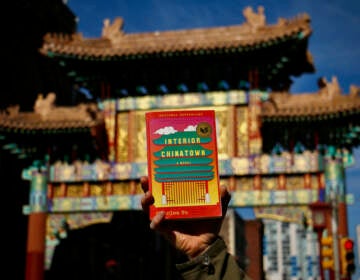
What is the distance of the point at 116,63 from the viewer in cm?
1694

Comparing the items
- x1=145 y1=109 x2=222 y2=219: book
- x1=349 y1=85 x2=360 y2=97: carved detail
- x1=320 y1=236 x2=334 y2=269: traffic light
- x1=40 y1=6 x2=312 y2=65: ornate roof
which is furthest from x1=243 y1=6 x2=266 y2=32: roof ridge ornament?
x1=145 y1=109 x2=222 y2=219: book

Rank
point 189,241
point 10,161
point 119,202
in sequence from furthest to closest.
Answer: point 10,161 < point 119,202 < point 189,241

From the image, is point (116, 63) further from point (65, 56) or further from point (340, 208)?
point (340, 208)

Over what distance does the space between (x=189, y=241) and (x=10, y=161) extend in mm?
21042

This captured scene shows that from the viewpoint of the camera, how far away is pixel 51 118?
1703 cm

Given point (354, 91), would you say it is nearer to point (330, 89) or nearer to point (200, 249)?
point (330, 89)

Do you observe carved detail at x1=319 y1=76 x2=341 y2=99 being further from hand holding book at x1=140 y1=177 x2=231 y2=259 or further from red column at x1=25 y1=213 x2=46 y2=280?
hand holding book at x1=140 y1=177 x2=231 y2=259

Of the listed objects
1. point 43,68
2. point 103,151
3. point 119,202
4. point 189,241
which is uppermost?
point 43,68

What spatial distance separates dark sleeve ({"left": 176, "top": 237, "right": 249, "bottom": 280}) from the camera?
245cm

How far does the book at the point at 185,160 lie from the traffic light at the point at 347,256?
1008 centimetres

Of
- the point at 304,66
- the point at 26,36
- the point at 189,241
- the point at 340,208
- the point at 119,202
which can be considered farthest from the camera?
the point at 26,36

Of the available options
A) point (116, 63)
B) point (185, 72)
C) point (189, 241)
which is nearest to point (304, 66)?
point (185, 72)

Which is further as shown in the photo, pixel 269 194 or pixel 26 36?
pixel 26 36

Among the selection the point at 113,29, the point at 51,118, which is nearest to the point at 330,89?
the point at 113,29
